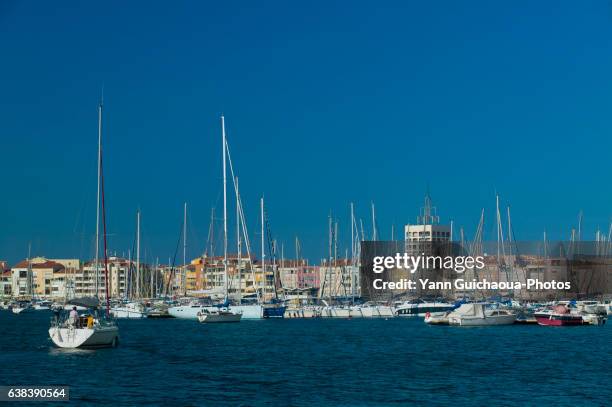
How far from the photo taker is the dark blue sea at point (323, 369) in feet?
108

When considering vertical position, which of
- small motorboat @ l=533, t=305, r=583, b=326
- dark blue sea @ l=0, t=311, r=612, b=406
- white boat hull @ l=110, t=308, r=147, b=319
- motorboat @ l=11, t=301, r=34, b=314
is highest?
motorboat @ l=11, t=301, r=34, b=314

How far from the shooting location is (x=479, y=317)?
81688mm

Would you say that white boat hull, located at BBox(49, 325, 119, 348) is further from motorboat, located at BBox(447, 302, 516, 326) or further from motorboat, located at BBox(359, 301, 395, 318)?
motorboat, located at BBox(359, 301, 395, 318)

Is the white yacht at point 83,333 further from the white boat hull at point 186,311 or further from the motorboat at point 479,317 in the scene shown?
the white boat hull at point 186,311

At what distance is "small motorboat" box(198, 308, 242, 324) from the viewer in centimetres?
8388

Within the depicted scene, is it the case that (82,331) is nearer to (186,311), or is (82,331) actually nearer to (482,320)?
(482,320)

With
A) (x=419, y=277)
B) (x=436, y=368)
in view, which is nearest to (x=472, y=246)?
(x=419, y=277)

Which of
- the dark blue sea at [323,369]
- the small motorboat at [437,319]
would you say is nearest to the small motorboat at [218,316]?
the dark blue sea at [323,369]

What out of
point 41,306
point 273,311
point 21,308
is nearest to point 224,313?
point 273,311

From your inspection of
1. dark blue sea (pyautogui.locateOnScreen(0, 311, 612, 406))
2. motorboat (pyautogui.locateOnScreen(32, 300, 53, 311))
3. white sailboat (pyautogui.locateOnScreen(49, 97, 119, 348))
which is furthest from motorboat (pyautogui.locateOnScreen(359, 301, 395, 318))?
motorboat (pyautogui.locateOnScreen(32, 300, 53, 311))

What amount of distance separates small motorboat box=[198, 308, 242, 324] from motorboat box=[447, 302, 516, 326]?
58.8 ft

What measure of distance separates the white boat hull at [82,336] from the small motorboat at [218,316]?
35.3 metres

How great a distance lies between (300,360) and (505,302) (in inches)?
2425

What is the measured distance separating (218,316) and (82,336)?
37.4m
